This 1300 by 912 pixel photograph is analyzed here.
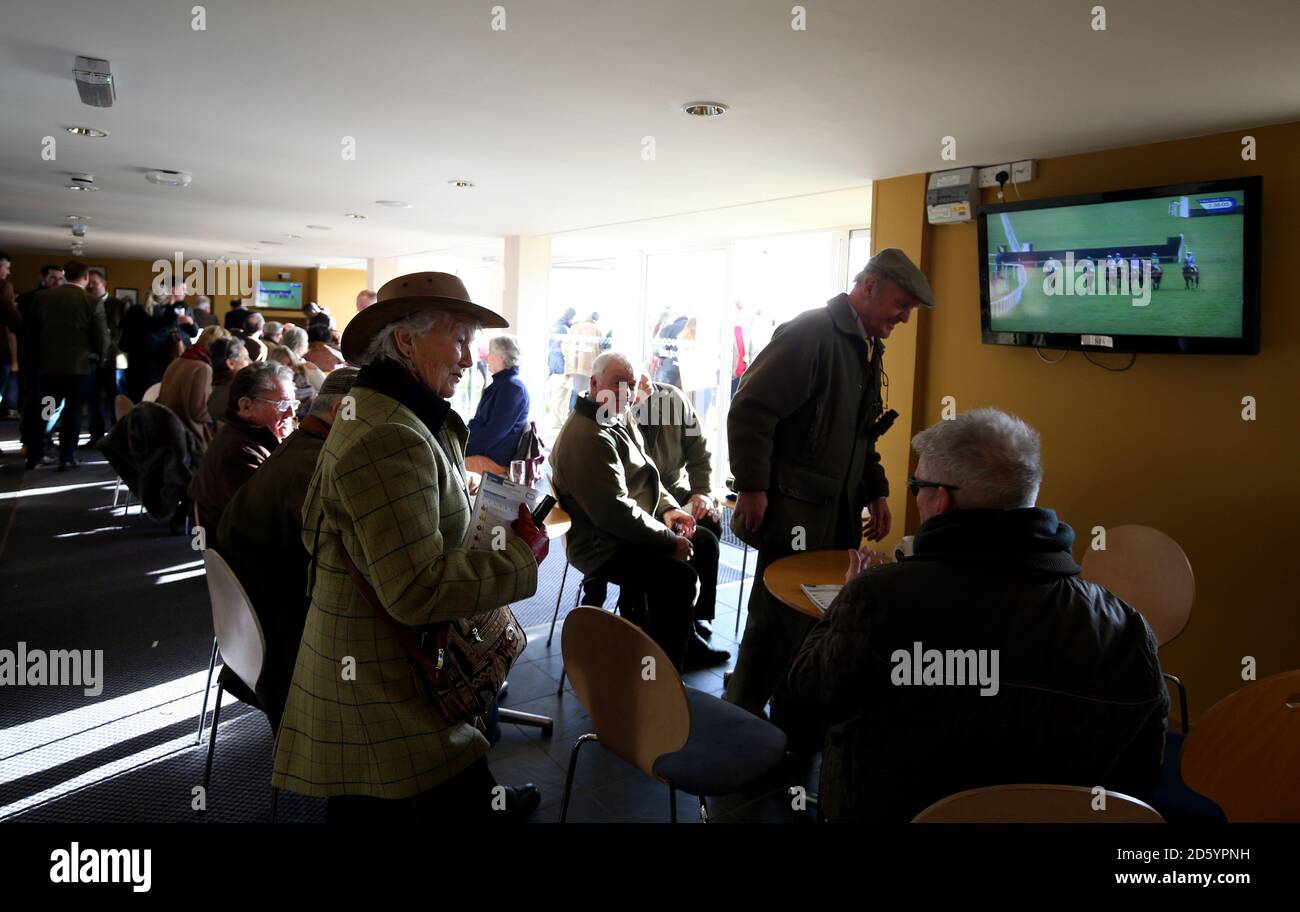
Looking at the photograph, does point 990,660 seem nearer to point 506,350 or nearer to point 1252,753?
point 1252,753

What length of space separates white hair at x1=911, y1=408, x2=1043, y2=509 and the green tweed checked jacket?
83 cm

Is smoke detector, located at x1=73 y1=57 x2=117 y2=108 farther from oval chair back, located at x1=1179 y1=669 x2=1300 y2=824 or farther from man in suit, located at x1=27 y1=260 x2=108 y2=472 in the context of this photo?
man in suit, located at x1=27 y1=260 x2=108 y2=472

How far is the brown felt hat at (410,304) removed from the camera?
1729 millimetres

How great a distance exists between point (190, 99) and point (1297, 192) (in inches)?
180

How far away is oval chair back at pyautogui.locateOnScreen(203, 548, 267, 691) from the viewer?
A: 221cm

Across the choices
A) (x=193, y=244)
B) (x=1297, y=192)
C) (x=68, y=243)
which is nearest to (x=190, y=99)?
(x=1297, y=192)

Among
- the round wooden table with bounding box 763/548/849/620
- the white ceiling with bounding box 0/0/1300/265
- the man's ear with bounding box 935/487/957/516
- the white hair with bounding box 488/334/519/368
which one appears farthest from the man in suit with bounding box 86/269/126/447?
the man's ear with bounding box 935/487/957/516

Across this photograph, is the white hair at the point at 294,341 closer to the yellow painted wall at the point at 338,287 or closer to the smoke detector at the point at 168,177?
the smoke detector at the point at 168,177

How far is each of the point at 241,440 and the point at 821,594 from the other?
2388 mm

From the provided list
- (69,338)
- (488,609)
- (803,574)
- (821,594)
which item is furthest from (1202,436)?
(69,338)

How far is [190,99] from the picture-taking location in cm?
379

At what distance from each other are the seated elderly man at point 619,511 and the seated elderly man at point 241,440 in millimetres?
1164

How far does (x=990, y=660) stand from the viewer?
1.45 metres
